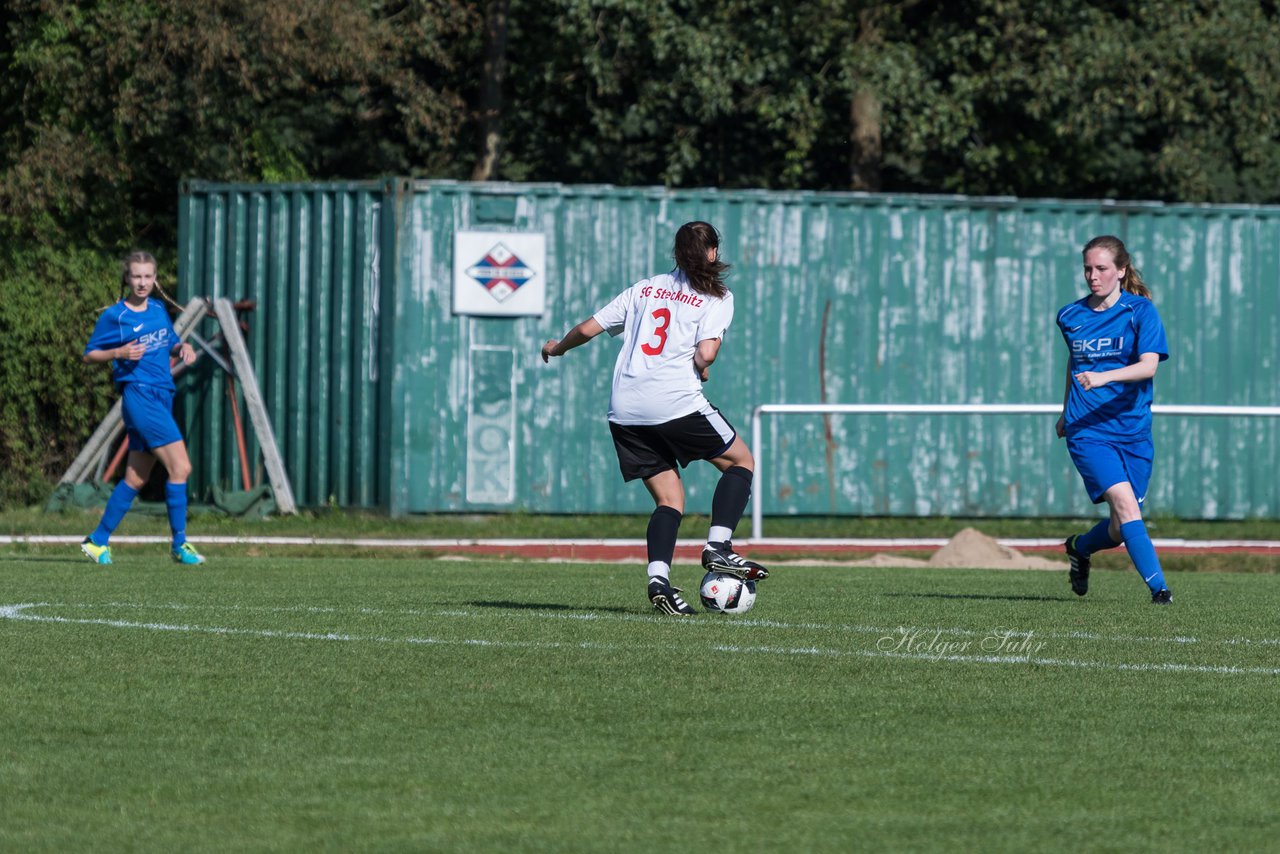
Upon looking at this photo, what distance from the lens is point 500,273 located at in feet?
62.5

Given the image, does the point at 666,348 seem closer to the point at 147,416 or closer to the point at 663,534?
the point at 663,534

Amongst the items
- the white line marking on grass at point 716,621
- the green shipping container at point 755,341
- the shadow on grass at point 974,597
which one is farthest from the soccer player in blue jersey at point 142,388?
the green shipping container at point 755,341

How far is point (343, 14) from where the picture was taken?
869 inches

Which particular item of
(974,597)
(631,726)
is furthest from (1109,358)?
(631,726)

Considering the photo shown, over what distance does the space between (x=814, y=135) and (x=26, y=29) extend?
32.6 feet

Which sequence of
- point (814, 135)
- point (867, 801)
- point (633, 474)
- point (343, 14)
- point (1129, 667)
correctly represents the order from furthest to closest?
point (814, 135) → point (343, 14) → point (633, 474) → point (1129, 667) → point (867, 801)

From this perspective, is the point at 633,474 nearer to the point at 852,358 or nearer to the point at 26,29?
the point at 852,358

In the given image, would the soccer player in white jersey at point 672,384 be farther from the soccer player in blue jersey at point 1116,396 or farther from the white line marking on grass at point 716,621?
the soccer player in blue jersey at point 1116,396

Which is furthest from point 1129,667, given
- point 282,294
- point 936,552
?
point 282,294

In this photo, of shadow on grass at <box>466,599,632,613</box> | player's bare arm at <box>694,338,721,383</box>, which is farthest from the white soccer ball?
player's bare arm at <box>694,338,721,383</box>

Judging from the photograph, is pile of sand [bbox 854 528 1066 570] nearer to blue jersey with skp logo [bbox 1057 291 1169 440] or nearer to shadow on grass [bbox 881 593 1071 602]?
shadow on grass [bbox 881 593 1071 602]

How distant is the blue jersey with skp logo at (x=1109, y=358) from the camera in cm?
984

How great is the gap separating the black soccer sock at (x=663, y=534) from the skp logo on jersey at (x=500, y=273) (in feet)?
33.1

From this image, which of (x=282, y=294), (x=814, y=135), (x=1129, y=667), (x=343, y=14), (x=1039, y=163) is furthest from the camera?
(x=1039, y=163)
